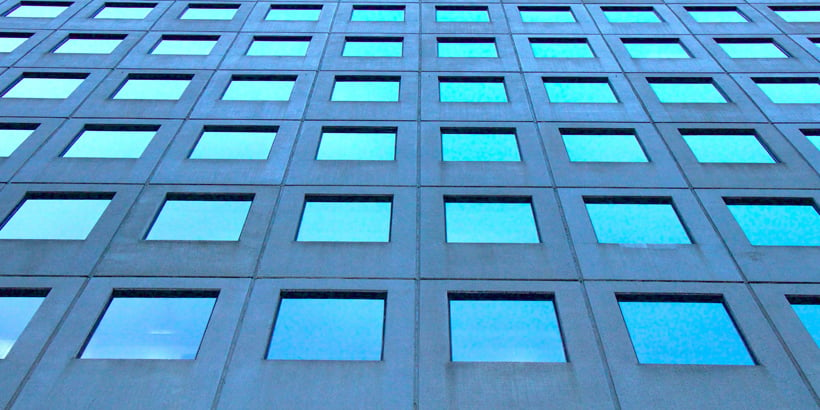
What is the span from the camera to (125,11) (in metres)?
20.9

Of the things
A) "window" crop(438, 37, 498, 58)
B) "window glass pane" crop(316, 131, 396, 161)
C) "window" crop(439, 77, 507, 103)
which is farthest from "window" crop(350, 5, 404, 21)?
"window glass pane" crop(316, 131, 396, 161)

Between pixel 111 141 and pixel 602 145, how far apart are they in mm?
13636

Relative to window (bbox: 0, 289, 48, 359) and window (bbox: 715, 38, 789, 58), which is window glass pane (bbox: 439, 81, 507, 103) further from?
window (bbox: 0, 289, 48, 359)

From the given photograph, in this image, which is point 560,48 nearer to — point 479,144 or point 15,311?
point 479,144

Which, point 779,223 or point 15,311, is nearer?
point 15,311

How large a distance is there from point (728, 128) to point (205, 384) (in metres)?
14.9

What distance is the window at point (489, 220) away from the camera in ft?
38.6

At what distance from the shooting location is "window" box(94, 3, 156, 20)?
2047 centimetres

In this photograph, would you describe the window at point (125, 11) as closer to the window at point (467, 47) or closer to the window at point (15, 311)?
the window at point (467, 47)

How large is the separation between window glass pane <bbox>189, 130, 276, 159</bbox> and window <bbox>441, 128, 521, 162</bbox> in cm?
494

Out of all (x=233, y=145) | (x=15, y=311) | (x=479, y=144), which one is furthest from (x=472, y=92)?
(x=15, y=311)

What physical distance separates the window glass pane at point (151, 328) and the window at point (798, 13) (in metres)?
23.7

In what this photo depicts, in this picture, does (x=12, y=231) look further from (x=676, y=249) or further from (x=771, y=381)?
(x=771, y=381)

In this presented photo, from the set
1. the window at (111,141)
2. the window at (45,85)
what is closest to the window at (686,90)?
the window at (111,141)
